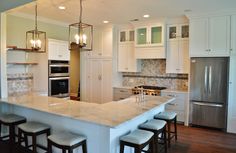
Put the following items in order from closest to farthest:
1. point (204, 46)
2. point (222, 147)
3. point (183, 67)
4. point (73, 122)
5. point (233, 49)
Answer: point (73, 122) < point (222, 147) < point (233, 49) < point (204, 46) < point (183, 67)

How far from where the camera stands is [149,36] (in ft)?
17.8

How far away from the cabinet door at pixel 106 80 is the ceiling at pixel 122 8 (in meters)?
1.41

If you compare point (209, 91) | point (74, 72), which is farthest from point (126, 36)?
point (74, 72)

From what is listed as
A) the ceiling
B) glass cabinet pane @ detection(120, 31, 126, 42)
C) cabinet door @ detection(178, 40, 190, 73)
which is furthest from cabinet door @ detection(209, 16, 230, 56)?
glass cabinet pane @ detection(120, 31, 126, 42)

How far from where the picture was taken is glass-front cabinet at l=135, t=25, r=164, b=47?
5316 millimetres

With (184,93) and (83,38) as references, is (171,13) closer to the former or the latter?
(184,93)

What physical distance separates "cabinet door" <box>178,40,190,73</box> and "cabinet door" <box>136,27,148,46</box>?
1013mm

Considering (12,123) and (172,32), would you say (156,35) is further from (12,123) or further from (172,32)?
(12,123)

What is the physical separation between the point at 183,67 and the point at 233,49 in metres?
1.22

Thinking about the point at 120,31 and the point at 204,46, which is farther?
the point at 120,31

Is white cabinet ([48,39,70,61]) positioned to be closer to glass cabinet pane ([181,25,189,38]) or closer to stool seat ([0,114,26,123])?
stool seat ([0,114,26,123])

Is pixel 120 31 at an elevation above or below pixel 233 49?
above

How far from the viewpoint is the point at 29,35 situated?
5.13m

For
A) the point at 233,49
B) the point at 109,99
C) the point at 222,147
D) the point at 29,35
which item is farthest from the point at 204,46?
the point at 29,35
